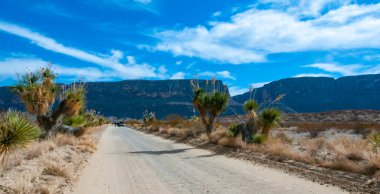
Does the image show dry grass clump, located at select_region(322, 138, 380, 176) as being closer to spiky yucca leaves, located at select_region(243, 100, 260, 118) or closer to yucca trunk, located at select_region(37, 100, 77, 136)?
spiky yucca leaves, located at select_region(243, 100, 260, 118)

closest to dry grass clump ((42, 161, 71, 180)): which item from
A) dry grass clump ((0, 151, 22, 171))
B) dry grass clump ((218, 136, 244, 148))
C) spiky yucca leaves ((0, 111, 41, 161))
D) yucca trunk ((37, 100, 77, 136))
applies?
spiky yucca leaves ((0, 111, 41, 161))

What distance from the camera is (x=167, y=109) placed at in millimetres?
196375

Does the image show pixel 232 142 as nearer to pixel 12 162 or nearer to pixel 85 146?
pixel 85 146

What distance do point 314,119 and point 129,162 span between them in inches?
2922

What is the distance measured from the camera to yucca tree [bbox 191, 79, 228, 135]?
1174 inches

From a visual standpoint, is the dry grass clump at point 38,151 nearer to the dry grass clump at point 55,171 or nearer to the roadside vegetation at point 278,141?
the dry grass clump at point 55,171

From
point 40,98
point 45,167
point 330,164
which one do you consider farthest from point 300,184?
point 40,98

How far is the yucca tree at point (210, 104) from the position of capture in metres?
29.8

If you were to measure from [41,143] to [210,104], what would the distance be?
43.3 feet

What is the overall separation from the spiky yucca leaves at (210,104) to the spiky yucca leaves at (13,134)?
19.4 meters

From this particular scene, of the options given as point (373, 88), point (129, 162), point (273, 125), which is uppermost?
point (373, 88)

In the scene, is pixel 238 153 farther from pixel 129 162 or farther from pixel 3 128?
pixel 3 128

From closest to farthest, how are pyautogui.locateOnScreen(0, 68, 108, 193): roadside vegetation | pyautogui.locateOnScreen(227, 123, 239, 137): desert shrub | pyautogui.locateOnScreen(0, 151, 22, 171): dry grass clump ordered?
pyautogui.locateOnScreen(0, 68, 108, 193): roadside vegetation
pyautogui.locateOnScreen(0, 151, 22, 171): dry grass clump
pyautogui.locateOnScreen(227, 123, 239, 137): desert shrub

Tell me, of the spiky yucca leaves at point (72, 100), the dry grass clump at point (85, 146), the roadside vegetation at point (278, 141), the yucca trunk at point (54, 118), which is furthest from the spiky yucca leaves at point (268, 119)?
the yucca trunk at point (54, 118)
